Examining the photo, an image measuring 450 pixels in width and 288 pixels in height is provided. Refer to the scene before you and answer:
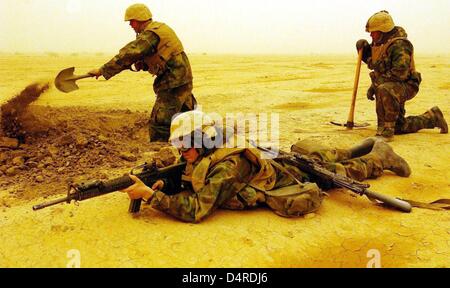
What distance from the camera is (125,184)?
292cm

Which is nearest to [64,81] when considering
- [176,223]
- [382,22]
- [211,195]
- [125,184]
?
[125,184]

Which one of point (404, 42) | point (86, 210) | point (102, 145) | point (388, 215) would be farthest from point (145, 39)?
point (404, 42)

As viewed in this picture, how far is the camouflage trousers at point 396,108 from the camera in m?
5.76

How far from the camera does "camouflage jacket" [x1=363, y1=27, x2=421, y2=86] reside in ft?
18.6

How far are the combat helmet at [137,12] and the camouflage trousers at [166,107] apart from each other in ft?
2.97

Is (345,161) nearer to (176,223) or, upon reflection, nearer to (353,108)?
(176,223)

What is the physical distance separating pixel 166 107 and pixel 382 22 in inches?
125

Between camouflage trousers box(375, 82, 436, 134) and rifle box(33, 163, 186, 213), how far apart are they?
12.1 feet

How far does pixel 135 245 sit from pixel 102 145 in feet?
7.69

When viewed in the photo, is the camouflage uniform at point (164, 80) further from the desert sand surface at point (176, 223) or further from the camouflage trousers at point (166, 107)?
the desert sand surface at point (176, 223)

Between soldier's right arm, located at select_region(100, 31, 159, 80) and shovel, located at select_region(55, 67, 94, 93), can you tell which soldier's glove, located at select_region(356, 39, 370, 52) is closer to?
soldier's right arm, located at select_region(100, 31, 159, 80)

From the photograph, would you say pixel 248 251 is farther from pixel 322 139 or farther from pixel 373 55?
pixel 373 55

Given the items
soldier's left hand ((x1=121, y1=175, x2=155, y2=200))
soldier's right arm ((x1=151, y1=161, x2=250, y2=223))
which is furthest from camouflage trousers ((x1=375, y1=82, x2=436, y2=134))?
soldier's left hand ((x1=121, y1=175, x2=155, y2=200))

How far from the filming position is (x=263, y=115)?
7.55 meters
